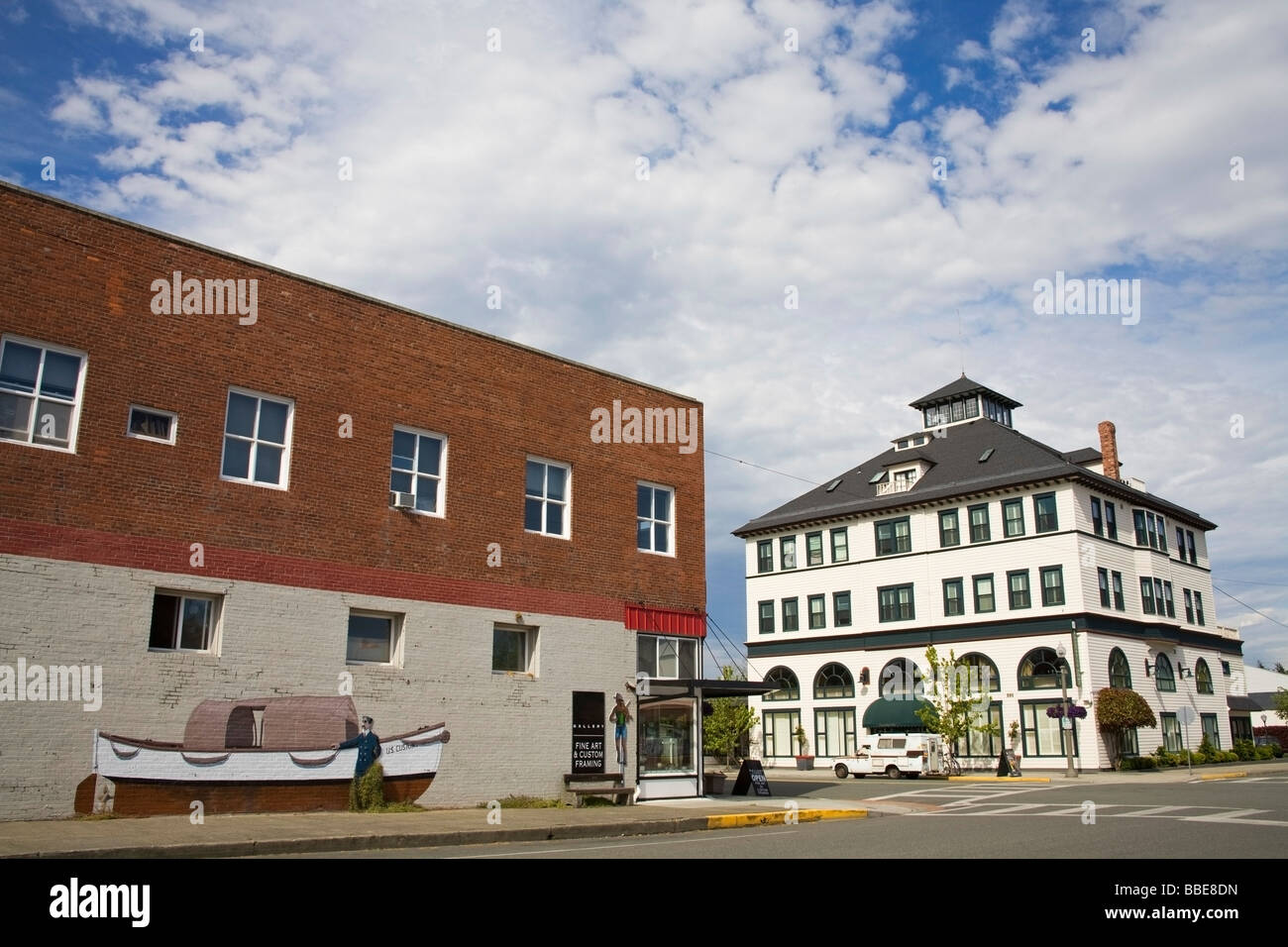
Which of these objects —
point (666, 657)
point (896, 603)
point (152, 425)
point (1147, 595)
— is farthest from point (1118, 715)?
point (152, 425)

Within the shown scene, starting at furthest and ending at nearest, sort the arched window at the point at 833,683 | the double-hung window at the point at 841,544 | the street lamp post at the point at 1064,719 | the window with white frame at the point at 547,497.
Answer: the double-hung window at the point at 841,544, the arched window at the point at 833,683, the street lamp post at the point at 1064,719, the window with white frame at the point at 547,497

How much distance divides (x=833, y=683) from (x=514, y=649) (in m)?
36.3

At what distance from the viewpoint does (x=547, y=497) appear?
71.1ft

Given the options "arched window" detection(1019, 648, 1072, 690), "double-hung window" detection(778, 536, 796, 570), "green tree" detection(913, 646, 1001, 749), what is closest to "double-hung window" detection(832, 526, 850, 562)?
"double-hung window" detection(778, 536, 796, 570)

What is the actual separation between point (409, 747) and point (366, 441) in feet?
18.2

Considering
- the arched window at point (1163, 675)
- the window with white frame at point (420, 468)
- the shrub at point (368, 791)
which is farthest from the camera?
the arched window at point (1163, 675)

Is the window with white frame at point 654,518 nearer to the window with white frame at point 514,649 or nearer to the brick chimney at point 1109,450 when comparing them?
the window with white frame at point 514,649

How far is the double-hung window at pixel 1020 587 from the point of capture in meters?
46.8

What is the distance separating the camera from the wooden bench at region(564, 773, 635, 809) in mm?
20172

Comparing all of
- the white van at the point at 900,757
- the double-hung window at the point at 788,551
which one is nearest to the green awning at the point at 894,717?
the white van at the point at 900,757

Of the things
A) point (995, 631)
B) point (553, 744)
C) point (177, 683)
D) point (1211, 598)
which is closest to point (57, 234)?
point (177, 683)

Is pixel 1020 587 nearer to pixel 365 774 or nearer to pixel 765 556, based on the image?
pixel 765 556

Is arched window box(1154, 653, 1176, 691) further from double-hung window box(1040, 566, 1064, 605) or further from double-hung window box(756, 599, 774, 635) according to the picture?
double-hung window box(756, 599, 774, 635)

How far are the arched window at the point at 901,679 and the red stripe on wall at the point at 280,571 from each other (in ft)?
103
